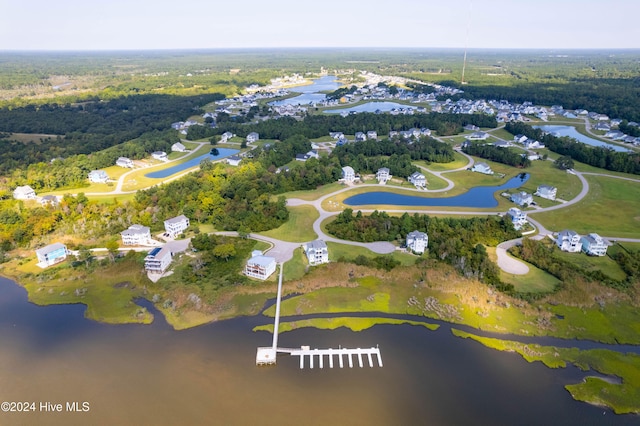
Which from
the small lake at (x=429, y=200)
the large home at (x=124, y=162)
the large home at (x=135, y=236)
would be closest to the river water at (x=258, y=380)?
the large home at (x=135, y=236)

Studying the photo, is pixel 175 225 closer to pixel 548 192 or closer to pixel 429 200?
pixel 429 200

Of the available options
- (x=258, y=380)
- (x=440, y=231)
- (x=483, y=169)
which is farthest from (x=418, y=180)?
(x=258, y=380)

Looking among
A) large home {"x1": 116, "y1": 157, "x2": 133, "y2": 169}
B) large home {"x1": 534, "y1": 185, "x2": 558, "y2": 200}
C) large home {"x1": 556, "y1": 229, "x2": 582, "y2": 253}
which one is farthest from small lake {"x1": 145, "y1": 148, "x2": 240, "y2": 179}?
large home {"x1": 556, "y1": 229, "x2": 582, "y2": 253}

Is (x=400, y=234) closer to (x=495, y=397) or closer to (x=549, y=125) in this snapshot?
(x=495, y=397)

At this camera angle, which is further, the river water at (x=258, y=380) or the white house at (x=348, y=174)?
the white house at (x=348, y=174)

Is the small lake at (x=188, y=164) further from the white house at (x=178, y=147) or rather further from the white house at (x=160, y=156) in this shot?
the white house at (x=178, y=147)

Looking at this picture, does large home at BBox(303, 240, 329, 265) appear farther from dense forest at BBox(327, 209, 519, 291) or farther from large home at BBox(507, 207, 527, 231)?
large home at BBox(507, 207, 527, 231)

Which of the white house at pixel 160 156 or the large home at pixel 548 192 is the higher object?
the white house at pixel 160 156
